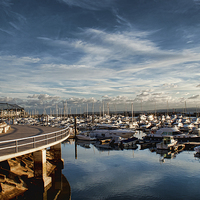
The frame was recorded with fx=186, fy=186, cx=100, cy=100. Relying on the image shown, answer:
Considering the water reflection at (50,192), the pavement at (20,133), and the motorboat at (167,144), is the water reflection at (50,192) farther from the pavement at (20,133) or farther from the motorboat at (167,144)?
the motorboat at (167,144)

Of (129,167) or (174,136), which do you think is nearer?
(129,167)

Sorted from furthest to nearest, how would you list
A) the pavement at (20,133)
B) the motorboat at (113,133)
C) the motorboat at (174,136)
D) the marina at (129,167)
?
1. the motorboat at (113,133)
2. the motorboat at (174,136)
3. the pavement at (20,133)
4. the marina at (129,167)

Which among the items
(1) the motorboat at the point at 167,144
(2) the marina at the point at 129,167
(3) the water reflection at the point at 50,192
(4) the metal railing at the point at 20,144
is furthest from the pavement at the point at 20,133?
(1) the motorboat at the point at 167,144

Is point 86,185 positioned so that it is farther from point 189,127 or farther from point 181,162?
point 189,127

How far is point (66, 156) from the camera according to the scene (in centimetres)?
3703

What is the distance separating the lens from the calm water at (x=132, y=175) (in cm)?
1945

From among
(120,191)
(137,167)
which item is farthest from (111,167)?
(120,191)

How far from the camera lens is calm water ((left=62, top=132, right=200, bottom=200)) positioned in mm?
19453

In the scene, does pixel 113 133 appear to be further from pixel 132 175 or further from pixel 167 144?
pixel 132 175

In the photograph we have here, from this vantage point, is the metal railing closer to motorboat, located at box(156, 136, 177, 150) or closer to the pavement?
the pavement

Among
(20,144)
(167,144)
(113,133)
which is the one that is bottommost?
(167,144)

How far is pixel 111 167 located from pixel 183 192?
1153 cm

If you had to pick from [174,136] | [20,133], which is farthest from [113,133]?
[20,133]

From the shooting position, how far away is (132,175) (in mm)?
25000
